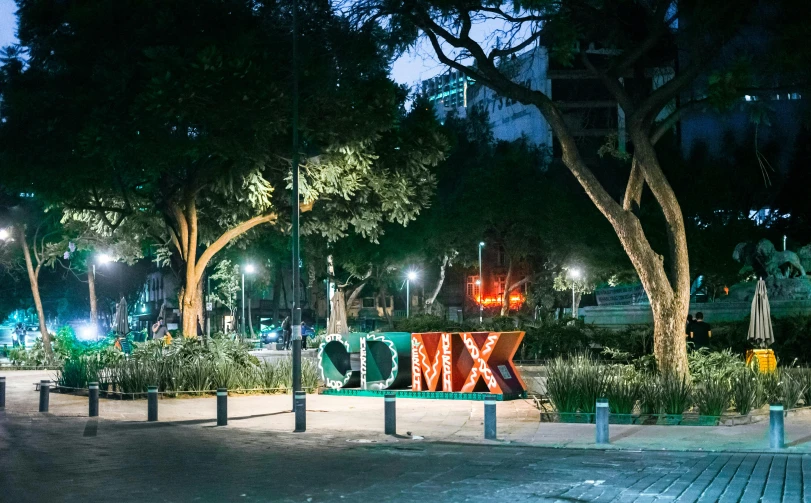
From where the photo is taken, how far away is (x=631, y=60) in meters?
20.7

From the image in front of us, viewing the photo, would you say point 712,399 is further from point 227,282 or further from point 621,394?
point 227,282

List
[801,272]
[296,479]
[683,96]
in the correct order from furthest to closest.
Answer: [801,272]
[683,96]
[296,479]

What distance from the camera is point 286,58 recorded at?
83.2ft

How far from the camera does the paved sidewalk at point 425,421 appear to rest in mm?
14508

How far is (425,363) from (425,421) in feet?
15.7

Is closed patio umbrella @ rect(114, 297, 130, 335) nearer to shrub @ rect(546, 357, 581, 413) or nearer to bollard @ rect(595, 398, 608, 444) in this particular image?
shrub @ rect(546, 357, 581, 413)

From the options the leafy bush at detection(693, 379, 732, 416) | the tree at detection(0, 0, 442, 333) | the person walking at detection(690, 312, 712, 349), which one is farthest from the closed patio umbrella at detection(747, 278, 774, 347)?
the tree at detection(0, 0, 442, 333)

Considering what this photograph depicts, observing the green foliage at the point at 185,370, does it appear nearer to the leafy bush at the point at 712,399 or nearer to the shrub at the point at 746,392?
the leafy bush at the point at 712,399

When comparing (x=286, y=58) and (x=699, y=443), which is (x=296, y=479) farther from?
(x=286, y=58)

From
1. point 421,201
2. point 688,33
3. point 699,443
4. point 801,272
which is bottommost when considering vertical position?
point 699,443

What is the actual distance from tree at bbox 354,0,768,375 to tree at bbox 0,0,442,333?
1894mm

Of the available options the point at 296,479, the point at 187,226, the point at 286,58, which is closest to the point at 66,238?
the point at 187,226

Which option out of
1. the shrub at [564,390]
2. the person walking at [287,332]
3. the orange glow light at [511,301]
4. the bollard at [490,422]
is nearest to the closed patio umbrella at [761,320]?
the shrub at [564,390]

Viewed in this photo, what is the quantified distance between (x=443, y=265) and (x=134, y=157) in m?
38.5
